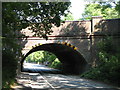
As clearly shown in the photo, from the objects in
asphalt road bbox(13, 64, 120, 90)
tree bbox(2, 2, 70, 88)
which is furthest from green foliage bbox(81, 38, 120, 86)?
tree bbox(2, 2, 70, 88)

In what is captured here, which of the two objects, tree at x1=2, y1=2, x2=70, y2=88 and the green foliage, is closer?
tree at x1=2, y1=2, x2=70, y2=88

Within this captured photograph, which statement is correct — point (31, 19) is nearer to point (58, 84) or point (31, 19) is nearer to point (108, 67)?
point (58, 84)

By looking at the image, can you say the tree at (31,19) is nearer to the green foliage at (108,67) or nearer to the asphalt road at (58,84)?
the asphalt road at (58,84)

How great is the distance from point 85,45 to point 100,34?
1833 millimetres

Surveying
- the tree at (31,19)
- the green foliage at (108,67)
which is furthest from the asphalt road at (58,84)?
the tree at (31,19)

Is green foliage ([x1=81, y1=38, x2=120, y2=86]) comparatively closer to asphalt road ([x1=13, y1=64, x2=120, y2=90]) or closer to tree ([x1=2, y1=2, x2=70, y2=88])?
asphalt road ([x1=13, y1=64, x2=120, y2=90])

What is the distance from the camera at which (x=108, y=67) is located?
44.3 ft

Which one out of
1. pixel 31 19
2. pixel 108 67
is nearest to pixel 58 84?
pixel 108 67

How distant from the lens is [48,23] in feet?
38.3

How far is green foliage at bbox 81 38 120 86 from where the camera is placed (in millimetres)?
12430

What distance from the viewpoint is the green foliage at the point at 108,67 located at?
489 inches

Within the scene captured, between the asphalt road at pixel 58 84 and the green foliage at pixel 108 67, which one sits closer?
the asphalt road at pixel 58 84

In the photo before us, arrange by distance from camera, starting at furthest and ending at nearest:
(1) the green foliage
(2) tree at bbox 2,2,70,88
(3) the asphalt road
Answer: (1) the green foliage, (3) the asphalt road, (2) tree at bbox 2,2,70,88

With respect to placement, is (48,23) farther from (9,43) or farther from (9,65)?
(9,43)
